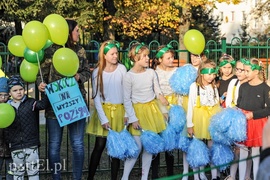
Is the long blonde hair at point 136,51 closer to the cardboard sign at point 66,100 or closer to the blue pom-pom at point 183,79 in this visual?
the blue pom-pom at point 183,79

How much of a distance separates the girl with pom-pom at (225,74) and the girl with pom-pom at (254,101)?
40 cm

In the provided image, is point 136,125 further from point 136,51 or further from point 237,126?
point 237,126

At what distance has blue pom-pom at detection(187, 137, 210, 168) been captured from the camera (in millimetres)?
6398

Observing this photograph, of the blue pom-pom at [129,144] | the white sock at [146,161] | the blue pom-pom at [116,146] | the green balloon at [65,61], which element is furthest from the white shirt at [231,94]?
the green balloon at [65,61]

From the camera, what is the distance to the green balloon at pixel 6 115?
527cm

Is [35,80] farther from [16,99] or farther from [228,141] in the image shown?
[228,141]

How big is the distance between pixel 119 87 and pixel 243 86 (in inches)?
57.1

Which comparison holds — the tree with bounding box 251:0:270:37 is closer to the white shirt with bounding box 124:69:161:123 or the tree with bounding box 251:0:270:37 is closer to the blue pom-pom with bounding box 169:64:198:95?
the blue pom-pom with bounding box 169:64:198:95

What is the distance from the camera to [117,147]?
6059 millimetres

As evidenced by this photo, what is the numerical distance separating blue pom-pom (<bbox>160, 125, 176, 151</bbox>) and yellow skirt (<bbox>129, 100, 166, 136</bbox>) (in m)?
0.07

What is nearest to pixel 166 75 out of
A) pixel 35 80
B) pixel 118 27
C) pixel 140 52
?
pixel 140 52

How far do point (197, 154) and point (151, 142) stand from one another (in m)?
0.60

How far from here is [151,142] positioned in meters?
6.20

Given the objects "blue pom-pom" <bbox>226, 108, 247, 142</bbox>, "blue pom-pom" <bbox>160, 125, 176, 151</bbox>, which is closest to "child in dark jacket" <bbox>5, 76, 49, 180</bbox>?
"blue pom-pom" <bbox>160, 125, 176, 151</bbox>
